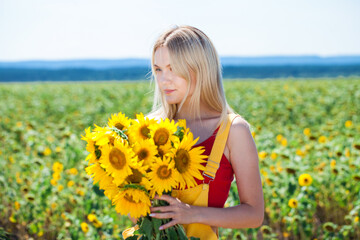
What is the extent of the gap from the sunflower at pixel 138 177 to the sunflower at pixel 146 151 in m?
0.02

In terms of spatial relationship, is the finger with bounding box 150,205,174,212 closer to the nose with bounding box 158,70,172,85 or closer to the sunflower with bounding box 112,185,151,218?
the sunflower with bounding box 112,185,151,218

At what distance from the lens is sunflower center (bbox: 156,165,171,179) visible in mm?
1061

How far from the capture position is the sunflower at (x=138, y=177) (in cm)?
105

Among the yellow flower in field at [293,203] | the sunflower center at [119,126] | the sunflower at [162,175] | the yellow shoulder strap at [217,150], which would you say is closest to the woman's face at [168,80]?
the yellow shoulder strap at [217,150]

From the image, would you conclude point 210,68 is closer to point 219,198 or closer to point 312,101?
point 219,198

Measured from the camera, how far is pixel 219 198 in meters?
1.36

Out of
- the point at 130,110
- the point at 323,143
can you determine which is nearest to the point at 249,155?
the point at 323,143

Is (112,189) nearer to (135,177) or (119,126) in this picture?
(135,177)

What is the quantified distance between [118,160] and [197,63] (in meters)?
0.51

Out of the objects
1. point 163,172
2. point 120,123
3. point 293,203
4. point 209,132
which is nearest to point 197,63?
point 209,132

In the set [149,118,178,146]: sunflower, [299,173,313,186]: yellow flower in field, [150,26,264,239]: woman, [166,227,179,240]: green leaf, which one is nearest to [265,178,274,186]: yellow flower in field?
[299,173,313,186]: yellow flower in field

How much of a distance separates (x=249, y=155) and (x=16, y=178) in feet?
8.83

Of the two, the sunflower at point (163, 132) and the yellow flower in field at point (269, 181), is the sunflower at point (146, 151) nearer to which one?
the sunflower at point (163, 132)

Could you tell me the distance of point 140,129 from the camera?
1126mm
